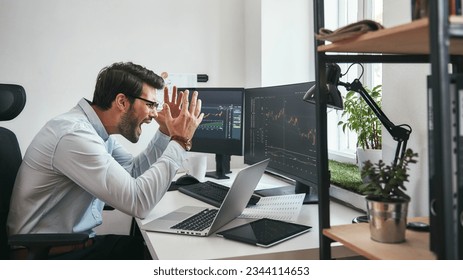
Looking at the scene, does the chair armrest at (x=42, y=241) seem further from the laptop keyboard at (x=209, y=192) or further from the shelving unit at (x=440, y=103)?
the shelving unit at (x=440, y=103)

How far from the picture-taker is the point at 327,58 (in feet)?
3.46

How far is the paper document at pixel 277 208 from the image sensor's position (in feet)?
4.84

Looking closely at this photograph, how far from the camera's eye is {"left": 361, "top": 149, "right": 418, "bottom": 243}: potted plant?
3.10ft

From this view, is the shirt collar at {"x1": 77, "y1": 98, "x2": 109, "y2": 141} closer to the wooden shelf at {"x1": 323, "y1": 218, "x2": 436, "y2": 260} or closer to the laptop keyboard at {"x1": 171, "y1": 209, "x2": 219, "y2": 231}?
the laptop keyboard at {"x1": 171, "y1": 209, "x2": 219, "y2": 231}

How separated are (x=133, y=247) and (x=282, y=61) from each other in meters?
1.46

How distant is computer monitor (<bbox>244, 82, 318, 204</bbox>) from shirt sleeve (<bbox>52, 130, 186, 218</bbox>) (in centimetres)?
49

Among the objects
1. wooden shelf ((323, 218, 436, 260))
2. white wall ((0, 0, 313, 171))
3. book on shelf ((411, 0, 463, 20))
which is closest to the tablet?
wooden shelf ((323, 218, 436, 260))

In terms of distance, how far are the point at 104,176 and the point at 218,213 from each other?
0.41m

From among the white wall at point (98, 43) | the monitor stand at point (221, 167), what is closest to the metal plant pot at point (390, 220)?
the monitor stand at point (221, 167)

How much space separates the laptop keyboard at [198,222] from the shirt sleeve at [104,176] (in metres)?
0.15

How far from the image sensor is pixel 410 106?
1297 mm

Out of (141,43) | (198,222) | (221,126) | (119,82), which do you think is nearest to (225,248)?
(198,222)

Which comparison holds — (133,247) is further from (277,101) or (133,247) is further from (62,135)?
(277,101)

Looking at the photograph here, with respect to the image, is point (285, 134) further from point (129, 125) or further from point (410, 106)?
point (129, 125)
